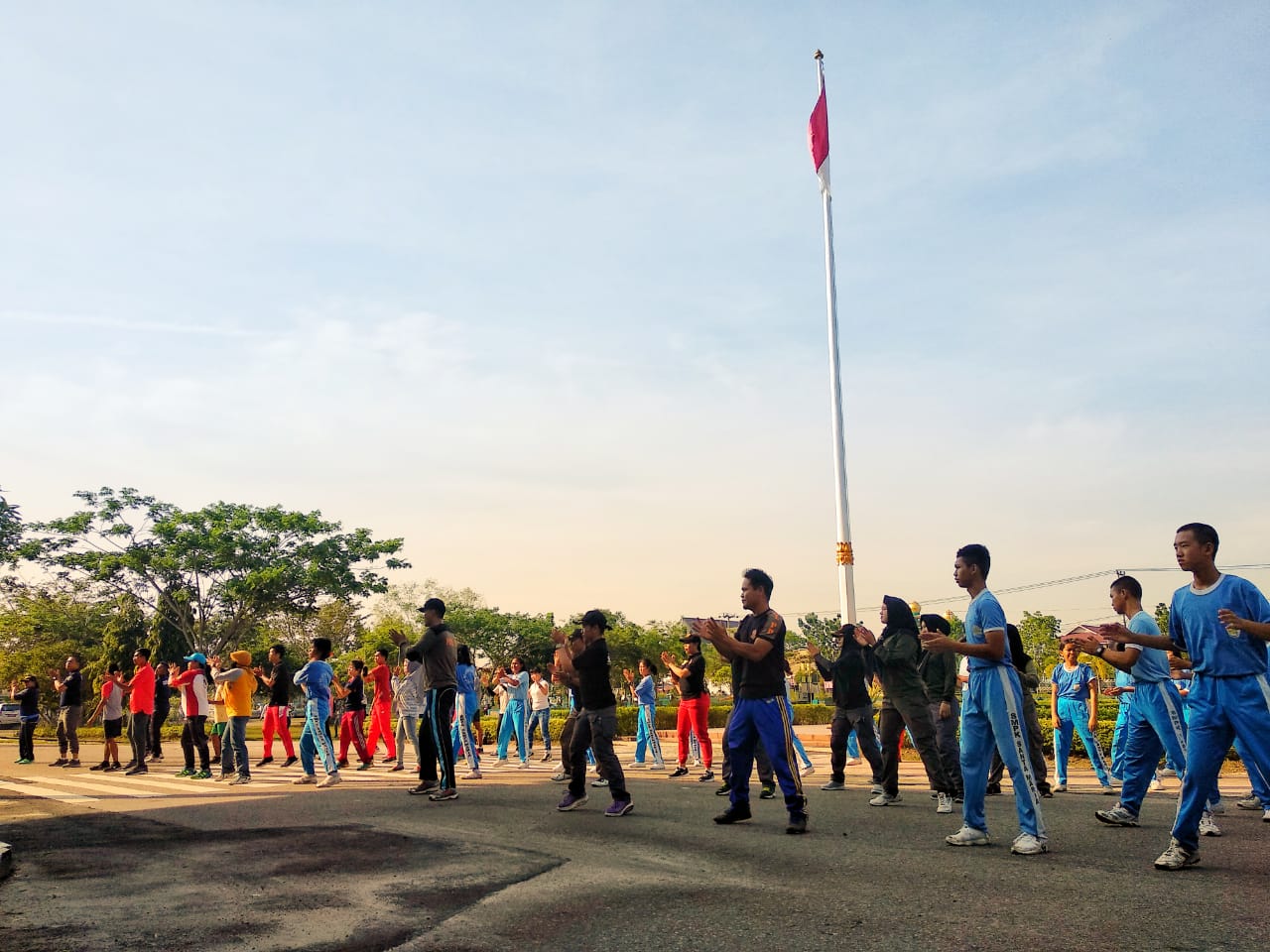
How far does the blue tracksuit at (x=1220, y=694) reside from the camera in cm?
541

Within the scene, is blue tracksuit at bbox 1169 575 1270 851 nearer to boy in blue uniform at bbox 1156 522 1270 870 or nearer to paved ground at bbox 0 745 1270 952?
boy in blue uniform at bbox 1156 522 1270 870

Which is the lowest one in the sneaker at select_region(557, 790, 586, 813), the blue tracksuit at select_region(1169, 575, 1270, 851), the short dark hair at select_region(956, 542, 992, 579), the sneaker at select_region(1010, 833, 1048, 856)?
the sneaker at select_region(557, 790, 586, 813)

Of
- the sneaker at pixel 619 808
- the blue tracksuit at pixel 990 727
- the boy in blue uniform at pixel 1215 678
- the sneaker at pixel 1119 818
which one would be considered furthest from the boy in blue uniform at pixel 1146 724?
the sneaker at pixel 619 808

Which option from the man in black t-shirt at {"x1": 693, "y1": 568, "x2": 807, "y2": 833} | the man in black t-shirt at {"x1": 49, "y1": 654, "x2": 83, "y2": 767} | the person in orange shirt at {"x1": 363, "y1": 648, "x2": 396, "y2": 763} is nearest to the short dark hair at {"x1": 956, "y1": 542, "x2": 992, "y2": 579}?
the man in black t-shirt at {"x1": 693, "y1": 568, "x2": 807, "y2": 833}

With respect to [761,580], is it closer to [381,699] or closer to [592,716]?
[592,716]

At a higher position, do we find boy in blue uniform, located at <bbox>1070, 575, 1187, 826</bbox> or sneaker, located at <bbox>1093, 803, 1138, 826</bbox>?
boy in blue uniform, located at <bbox>1070, 575, 1187, 826</bbox>

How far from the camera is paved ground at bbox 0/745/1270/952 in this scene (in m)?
4.27

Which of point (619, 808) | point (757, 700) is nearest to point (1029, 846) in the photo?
point (757, 700)

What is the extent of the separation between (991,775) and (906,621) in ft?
7.25

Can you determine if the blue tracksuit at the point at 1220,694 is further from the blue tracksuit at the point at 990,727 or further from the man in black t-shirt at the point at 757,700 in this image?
the man in black t-shirt at the point at 757,700

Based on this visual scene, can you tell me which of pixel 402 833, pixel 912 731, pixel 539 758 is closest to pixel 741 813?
pixel 912 731

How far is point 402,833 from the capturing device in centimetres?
738

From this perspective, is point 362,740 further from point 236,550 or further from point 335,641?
point 335,641

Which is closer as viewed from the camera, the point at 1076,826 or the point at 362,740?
the point at 1076,826
